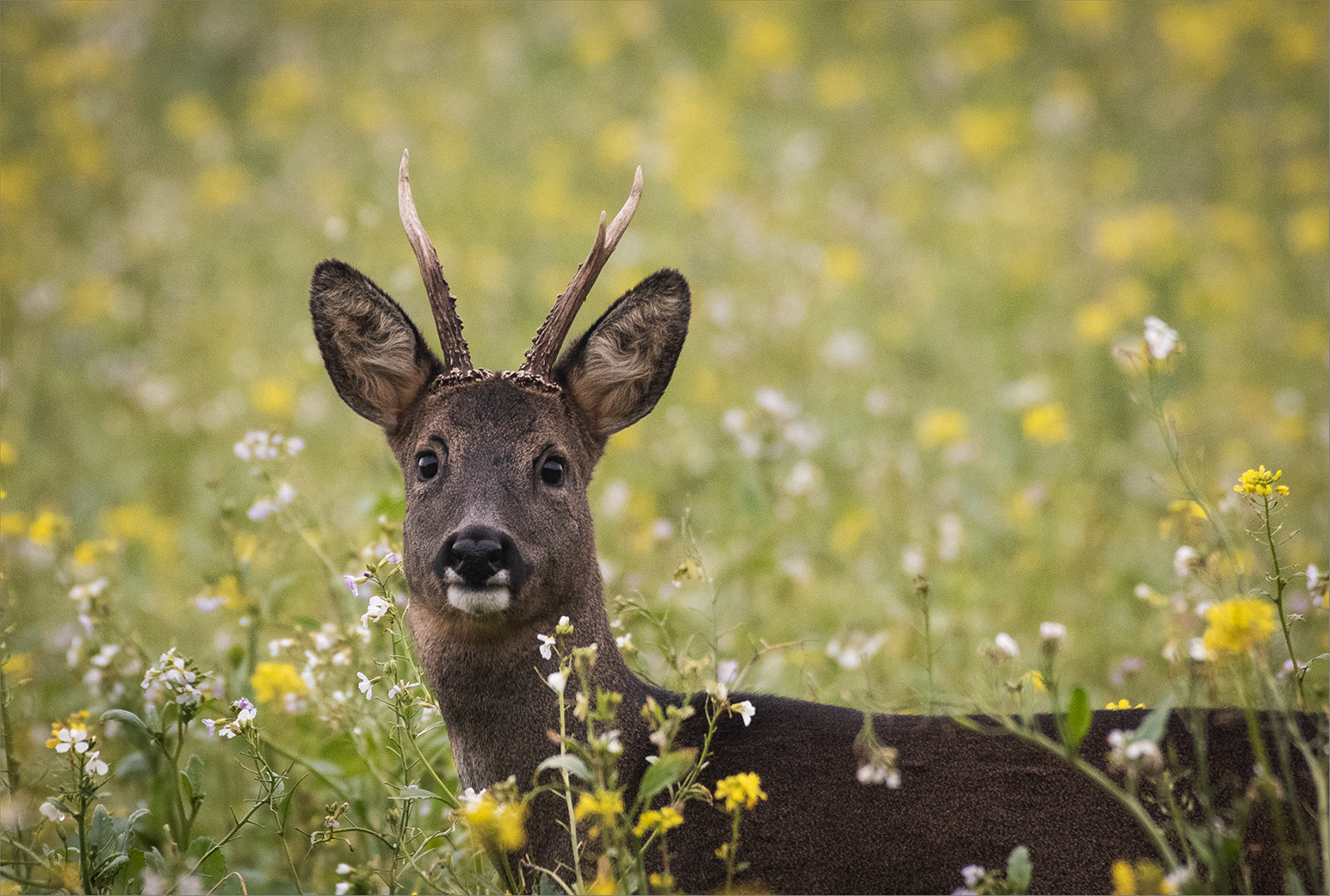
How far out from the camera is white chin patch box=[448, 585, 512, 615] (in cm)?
319

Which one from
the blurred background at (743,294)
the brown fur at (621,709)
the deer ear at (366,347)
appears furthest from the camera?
the blurred background at (743,294)

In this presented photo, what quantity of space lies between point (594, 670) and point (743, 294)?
16.4ft

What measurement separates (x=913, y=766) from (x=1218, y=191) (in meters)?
8.42

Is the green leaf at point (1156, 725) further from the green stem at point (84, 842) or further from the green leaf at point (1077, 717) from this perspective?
the green stem at point (84, 842)

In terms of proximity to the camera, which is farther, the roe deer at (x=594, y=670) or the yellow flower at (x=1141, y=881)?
the roe deer at (x=594, y=670)

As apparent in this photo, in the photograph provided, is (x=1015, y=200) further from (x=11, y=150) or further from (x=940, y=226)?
(x=11, y=150)

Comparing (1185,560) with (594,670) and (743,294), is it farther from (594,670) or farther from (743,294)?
(743,294)

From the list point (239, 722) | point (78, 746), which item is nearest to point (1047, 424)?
point (239, 722)

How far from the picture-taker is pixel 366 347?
377 centimetres

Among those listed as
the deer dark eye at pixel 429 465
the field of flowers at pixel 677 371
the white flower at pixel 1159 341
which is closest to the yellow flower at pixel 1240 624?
the field of flowers at pixel 677 371

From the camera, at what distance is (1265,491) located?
298cm

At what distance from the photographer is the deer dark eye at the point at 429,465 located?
3.55 metres

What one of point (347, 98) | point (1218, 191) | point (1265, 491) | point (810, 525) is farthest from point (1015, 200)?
point (1265, 491)

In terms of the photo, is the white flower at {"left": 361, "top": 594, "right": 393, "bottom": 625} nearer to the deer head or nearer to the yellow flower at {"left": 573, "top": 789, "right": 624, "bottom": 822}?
the deer head
